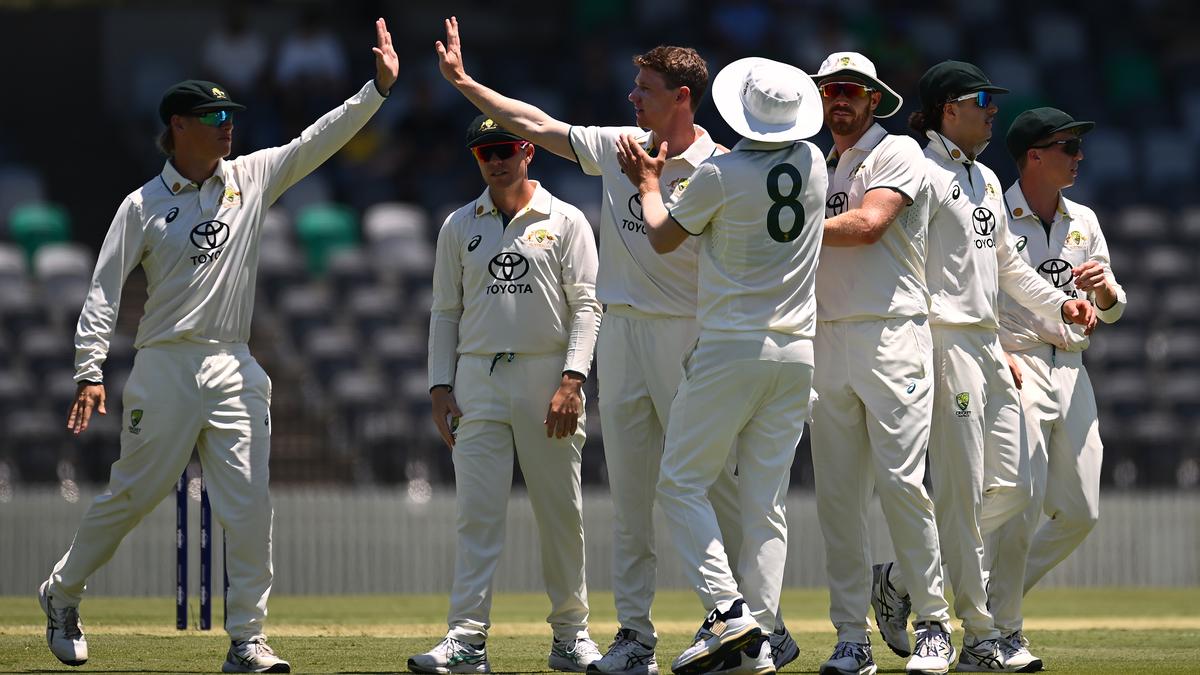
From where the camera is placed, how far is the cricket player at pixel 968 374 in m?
8.46

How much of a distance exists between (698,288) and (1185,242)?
13.3m

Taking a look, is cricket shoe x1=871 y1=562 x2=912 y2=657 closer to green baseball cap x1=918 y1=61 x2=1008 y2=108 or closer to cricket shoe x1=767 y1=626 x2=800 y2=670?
cricket shoe x1=767 y1=626 x2=800 y2=670

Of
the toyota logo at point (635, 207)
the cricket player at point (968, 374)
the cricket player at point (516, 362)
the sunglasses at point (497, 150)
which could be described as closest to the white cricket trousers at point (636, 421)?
the cricket player at point (516, 362)

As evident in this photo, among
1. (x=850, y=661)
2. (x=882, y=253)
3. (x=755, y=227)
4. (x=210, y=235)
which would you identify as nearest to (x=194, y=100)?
(x=210, y=235)

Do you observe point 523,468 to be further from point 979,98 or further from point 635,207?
point 979,98

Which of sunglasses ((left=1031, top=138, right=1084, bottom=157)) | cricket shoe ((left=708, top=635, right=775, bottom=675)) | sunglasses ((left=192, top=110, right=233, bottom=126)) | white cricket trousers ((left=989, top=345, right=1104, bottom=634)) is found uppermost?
sunglasses ((left=192, top=110, right=233, bottom=126))

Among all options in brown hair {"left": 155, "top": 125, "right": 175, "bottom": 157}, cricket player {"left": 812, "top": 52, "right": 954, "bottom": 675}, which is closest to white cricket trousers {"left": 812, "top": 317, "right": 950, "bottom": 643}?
cricket player {"left": 812, "top": 52, "right": 954, "bottom": 675}

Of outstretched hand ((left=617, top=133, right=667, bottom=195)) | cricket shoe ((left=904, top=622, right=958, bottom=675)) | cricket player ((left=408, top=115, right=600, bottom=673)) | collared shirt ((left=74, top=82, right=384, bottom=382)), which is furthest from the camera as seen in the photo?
cricket player ((left=408, top=115, right=600, bottom=673))

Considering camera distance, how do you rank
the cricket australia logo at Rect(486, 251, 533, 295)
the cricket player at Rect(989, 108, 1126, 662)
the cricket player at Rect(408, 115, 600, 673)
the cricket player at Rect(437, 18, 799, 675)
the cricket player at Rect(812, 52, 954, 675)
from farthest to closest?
the cricket player at Rect(989, 108, 1126, 662) → the cricket australia logo at Rect(486, 251, 533, 295) → the cricket player at Rect(408, 115, 600, 673) → the cricket player at Rect(437, 18, 799, 675) → the cricket player at Rect(812, 52, 954, 675)

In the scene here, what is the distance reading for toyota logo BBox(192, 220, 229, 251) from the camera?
8.37m

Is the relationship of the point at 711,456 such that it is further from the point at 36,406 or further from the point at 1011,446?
the point at 36,406

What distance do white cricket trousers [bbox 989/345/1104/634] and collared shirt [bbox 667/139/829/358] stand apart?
195cm

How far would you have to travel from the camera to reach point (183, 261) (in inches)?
329

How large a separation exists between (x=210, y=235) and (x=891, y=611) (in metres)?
3.57
